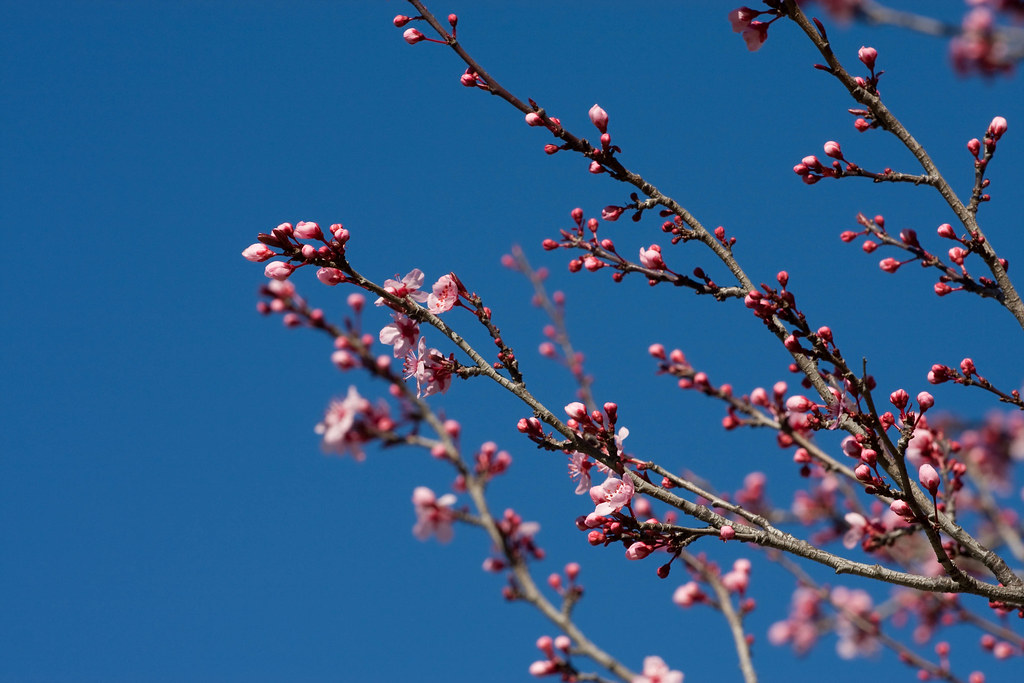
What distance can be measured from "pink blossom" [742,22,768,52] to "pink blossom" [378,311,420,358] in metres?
1.96

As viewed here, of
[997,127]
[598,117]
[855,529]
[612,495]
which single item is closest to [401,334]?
[612,495]

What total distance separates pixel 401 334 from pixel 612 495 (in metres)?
1.17

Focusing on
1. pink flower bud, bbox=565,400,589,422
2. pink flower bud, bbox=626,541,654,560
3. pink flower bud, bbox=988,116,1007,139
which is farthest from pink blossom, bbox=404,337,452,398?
pink flower bud, bbox=988,116,1007,139

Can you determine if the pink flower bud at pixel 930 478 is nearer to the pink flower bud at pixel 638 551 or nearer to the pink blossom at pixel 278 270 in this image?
the pink flower bud at pixel 638 551

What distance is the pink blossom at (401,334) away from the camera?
345 cm

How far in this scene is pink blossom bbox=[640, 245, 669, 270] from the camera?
3578 millimetres

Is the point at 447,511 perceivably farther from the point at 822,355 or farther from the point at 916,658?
the point at 916,658

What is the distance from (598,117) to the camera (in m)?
3.54

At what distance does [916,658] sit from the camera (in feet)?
18.6

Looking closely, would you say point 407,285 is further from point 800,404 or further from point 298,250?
point 800,404

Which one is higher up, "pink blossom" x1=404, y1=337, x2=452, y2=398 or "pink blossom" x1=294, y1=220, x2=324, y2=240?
"pink blossom" x1=294, y1=220, x2=324, y2=240

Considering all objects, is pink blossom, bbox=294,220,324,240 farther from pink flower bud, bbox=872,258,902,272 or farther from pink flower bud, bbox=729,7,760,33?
pink flower bud, bbox=872,258,902,272

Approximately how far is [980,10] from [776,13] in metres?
0.82

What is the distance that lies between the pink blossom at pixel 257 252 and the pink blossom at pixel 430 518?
1541 mm
